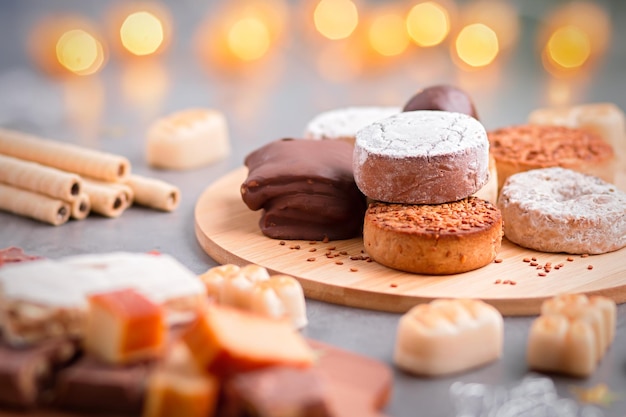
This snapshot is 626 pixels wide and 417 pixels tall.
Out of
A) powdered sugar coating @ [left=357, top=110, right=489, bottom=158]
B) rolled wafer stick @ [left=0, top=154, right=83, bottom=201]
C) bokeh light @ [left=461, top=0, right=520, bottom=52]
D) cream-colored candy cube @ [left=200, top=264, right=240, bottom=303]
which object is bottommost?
cream-colored candy cube @ [left=200, top=264, right=240, bottom=303]

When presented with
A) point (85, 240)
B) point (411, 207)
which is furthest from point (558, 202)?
point (85, 240)

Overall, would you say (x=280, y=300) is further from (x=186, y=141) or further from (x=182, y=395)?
(x=186, y=141)

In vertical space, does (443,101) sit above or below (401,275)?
above

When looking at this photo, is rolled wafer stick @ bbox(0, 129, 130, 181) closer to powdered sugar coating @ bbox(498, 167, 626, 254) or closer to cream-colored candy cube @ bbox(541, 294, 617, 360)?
powdered sugar coating @ bbox(498, 167, 626, 254)

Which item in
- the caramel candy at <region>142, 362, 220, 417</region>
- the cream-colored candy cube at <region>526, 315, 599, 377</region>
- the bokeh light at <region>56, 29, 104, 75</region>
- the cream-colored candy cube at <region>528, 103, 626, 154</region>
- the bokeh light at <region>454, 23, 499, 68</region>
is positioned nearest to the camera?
the caramel candy at <region>142, 362, 220, 417</region>

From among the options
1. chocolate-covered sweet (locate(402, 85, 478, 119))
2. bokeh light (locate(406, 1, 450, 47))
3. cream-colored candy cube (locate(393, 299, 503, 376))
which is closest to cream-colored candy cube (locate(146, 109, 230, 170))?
chocolate-covered sweet (locate(402, 85, 478, 119))

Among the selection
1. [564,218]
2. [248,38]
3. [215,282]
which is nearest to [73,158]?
[215,282]

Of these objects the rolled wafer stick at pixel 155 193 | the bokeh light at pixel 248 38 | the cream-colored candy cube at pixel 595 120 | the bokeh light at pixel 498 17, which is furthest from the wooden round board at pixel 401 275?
the bokeh light at pixel 498 17
